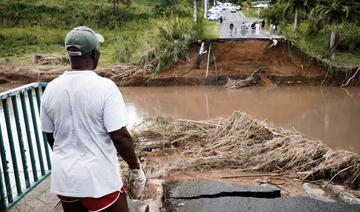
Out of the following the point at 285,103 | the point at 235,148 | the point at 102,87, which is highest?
the point at 102,87

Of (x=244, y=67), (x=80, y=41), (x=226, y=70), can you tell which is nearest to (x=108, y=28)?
(x=226, y=70)

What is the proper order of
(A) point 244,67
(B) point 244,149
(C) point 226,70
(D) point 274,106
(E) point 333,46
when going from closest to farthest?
(B) point 244,149, (D) point 274,106, (E) point 333,46, (C) point 226,70, (A) point 244,67

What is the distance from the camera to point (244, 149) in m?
5.91

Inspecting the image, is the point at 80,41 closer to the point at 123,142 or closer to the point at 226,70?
the point at 123,142

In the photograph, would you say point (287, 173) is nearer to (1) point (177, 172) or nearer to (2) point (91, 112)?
(1) point (177, 172)

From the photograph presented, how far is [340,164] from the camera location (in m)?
5.01

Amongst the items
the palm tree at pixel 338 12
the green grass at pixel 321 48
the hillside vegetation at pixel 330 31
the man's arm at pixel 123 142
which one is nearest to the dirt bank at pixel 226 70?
the green grass at pixel 321 48

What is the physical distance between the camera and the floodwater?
991 cm

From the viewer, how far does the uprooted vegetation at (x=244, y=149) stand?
5.04 metres

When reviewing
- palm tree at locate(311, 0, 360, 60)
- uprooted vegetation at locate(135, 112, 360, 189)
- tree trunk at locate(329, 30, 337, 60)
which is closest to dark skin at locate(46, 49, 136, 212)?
uprooted vegetation at locate(135, 112, 360, 189)

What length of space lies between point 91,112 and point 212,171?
148 inches

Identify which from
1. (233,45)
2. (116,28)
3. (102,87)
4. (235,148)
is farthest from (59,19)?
(102,87)

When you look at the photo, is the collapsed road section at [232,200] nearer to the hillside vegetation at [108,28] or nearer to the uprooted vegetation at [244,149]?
Answer: the uprooted vegetation at [244,149]

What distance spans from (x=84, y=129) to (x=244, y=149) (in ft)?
14.5
